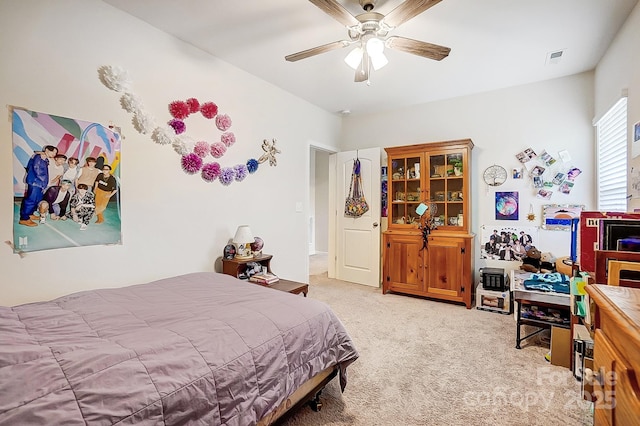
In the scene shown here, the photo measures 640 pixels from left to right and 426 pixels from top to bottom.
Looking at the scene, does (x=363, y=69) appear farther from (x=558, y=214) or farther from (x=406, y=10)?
(x=558, y=214)

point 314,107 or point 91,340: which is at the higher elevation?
point 314,107

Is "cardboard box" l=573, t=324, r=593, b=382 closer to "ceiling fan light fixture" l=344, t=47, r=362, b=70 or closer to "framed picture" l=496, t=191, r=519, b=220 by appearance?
"framed picture" l=496, t=191, r=519, b=220

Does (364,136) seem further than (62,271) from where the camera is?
Yes

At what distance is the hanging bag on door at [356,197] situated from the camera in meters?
4.36

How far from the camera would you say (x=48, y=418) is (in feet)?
2.59

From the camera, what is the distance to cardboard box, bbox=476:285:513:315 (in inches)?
127

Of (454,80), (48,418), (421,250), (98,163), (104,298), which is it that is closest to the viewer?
(48,418)

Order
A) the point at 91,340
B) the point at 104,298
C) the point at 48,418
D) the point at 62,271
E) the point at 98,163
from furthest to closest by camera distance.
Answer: the point at 98,163
the point at 62,271
the point at 104,298
the point at 91,340
the point at 48,418

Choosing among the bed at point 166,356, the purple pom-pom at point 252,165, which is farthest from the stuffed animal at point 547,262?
the purple pom-pom at point 252,165

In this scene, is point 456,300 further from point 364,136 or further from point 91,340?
point 91,340

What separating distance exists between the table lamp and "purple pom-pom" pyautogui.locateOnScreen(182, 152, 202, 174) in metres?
0.67

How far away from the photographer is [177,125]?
252 centimetres

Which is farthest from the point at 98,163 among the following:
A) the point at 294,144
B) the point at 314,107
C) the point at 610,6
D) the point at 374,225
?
the point at 610,6

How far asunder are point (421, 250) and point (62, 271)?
11.2 feet
